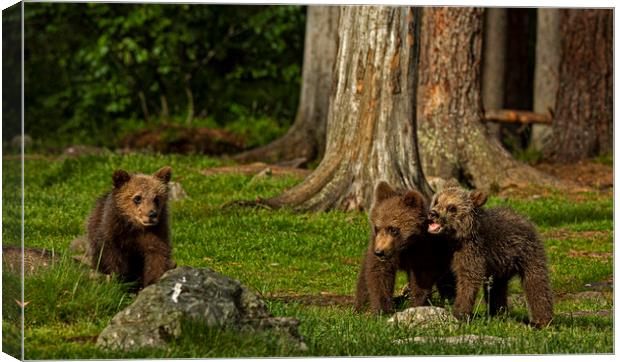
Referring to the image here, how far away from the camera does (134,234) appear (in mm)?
9961

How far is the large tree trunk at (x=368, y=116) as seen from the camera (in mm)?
14914

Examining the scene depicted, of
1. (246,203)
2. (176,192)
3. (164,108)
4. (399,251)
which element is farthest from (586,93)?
(399,251)

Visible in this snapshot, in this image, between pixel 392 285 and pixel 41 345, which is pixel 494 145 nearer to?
pixel 392 285

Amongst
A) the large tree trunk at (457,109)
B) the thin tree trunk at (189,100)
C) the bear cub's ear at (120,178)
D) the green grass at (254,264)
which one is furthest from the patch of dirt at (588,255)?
the thin tree trunk at (189,100)

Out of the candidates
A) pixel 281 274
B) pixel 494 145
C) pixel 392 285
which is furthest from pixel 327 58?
pixel 392 285

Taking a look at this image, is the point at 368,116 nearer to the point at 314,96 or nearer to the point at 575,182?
the point at 575,182

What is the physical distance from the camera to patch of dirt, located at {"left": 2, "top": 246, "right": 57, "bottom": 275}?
8094 millimetres

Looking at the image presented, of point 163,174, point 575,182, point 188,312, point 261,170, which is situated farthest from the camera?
point 575,182

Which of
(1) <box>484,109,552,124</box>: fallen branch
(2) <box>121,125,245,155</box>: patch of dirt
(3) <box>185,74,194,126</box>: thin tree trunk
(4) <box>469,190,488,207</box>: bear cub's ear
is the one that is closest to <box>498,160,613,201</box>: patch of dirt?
(1) <box>484,109,552,124</box>: fallen branch

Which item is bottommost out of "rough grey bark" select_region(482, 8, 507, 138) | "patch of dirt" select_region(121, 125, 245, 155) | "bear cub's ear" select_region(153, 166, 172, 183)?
"bear cub's ear" select_region(153, 166, 172, 183)

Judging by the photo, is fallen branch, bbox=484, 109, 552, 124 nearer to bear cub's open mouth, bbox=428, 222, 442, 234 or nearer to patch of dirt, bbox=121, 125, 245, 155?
patch of dirt, bbox=121, 125, 245, 155

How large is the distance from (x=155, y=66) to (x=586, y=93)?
919 centimetres

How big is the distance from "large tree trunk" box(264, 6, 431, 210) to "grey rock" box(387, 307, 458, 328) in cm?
604

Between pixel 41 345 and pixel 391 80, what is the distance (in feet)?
25.1
